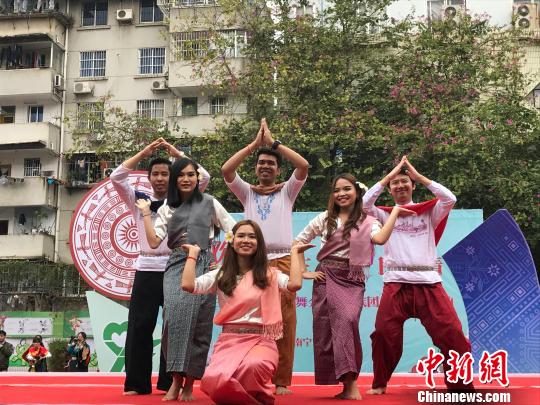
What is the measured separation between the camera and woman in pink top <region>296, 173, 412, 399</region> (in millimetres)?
4527

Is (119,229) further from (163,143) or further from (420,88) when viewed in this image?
(420,88)

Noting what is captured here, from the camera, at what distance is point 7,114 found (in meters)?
24.2

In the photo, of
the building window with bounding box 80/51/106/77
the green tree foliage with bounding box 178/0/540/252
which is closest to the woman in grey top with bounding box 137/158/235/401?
the green tree foliage with bounding box 178/0/540/252

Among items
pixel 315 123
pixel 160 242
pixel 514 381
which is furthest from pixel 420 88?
pixel 160 242

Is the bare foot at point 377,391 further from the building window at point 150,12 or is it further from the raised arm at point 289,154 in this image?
the building window at point 150,12

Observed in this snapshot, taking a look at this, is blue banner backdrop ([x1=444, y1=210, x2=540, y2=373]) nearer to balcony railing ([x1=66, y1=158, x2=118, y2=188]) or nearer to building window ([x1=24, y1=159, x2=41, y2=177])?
balcony railing ([x1=66, y1=158, x2=118, y2=188])

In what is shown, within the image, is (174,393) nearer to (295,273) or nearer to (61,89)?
(295,273)

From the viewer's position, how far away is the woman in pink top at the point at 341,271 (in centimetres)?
453

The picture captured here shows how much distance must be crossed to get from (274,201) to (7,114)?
21268 millimetres

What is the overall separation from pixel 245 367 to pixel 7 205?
68.5 ft

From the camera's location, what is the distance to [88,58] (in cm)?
2414

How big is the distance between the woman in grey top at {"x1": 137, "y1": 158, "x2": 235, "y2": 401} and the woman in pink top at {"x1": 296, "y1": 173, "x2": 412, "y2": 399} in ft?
2.15

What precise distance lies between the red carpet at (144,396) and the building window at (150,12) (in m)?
19.4

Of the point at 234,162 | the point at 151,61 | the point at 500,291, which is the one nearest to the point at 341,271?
the point at 234,162
